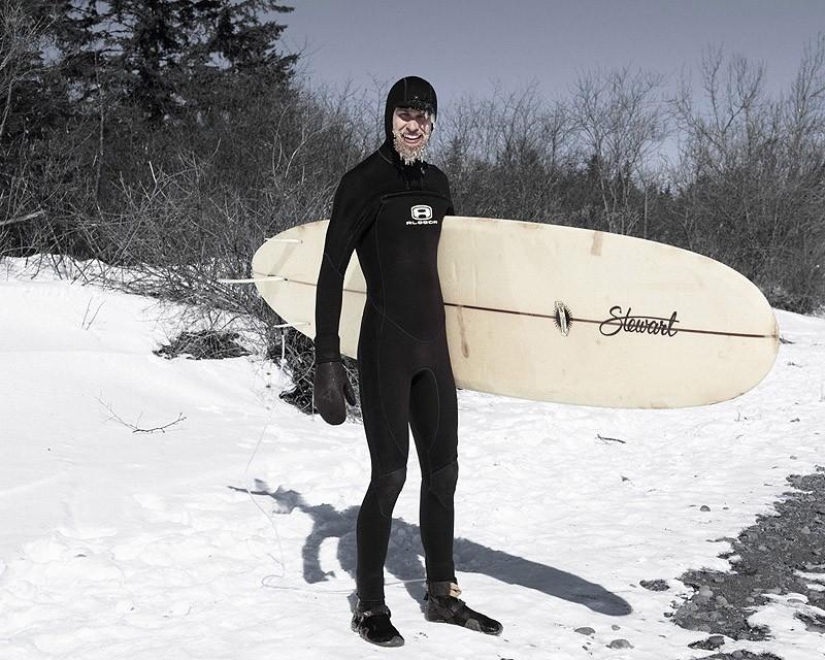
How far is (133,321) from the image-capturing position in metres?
6.88

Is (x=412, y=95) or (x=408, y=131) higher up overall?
(x=412, y=95)

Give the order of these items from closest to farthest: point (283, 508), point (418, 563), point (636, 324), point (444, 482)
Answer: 1. point (444, 482)
2. point (636, 324)
3. point (418, 563)
4. point (283, 508)

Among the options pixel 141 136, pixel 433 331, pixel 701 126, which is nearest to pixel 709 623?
pixel 433 331

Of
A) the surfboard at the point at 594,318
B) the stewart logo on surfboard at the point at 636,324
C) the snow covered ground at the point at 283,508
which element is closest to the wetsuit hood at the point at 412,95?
the surfboard at the point at 594,318

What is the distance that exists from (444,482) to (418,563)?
3.34 feet

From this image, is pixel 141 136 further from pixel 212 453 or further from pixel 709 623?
pixel 709 623

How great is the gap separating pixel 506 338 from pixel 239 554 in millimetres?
1553

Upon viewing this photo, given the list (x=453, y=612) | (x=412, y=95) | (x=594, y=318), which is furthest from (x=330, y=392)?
(x=594, y=318)

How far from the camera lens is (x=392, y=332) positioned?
2582mm

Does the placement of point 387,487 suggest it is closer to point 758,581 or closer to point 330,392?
point 330,392

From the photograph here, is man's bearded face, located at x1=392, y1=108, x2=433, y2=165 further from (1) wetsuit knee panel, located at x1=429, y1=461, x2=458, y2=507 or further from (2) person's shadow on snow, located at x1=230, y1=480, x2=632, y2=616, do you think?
(2) person's shadow on snow, located at x1=230, y1=480, x2=632, y2=616

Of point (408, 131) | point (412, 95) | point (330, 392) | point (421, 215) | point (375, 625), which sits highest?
point (412, 95)

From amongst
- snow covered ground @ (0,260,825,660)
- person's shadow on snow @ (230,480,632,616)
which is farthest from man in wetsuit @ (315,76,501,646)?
person's shadow on snow @ (230,480,632,616)

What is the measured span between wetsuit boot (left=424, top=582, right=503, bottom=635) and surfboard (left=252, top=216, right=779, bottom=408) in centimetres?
86
